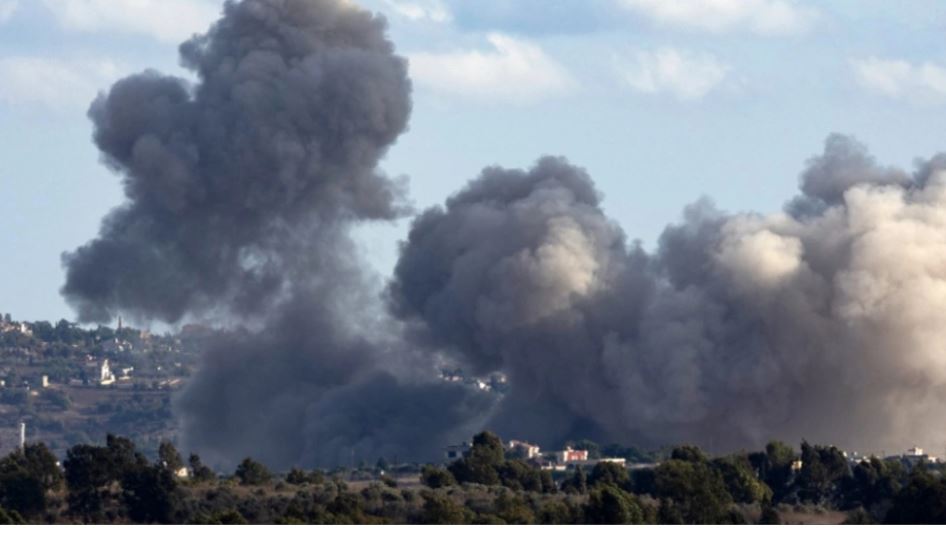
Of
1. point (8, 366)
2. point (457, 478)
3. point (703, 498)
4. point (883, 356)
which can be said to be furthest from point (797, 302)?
point (8, 366)

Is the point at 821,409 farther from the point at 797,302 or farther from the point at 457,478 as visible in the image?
the point at 457,478

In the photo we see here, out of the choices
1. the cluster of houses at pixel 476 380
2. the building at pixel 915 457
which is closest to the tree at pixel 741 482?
the building at pixel 915 457

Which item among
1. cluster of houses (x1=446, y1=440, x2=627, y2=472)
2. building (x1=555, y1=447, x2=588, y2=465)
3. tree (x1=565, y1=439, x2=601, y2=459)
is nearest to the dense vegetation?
cluster of houses (x1=446, y1=440, x2=627, y2=472)

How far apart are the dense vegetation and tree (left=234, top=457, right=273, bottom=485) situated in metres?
0.07

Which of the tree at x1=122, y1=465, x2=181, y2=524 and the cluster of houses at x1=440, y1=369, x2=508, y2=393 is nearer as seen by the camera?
the tree at x1=122, y1=465, x2=181, y2=524

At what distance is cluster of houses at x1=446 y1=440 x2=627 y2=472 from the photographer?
85062mm

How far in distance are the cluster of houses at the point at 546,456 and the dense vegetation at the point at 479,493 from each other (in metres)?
8.89

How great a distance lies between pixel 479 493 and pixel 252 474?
29.7 feet

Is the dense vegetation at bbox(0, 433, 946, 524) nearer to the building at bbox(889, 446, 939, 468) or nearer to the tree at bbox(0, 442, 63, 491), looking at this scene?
the tree at bbox(0, 442, 63, 491)

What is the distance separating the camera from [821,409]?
87438 millimetres

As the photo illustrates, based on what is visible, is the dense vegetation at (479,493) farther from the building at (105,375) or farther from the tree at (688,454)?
the building at (105,375)

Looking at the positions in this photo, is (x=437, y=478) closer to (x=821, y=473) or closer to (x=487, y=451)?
(x=487, y=451)

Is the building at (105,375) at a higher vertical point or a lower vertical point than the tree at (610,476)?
higher

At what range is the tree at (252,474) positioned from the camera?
2773 inches
